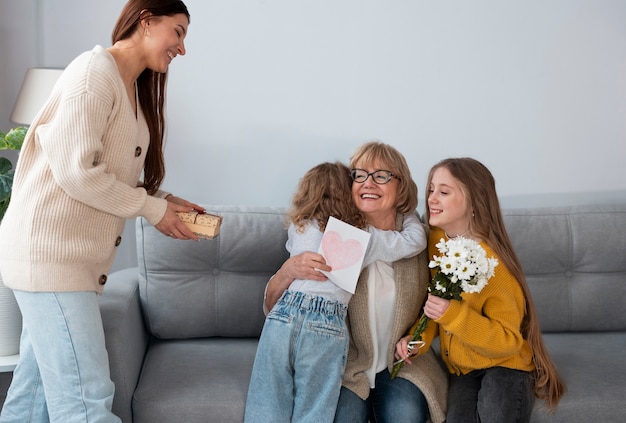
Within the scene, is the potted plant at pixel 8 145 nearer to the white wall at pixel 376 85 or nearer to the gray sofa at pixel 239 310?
the gray sofa at pixel 239 310

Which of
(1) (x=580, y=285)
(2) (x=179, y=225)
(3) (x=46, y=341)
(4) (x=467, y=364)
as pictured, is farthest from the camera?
(1) (x=580, y=285)

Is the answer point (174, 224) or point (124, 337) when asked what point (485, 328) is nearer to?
point (174, 224)

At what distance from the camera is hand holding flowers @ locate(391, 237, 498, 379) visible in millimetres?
2090

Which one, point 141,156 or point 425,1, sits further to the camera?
point 425,1

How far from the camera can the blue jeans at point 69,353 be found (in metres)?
1.89

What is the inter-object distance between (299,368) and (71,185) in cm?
85

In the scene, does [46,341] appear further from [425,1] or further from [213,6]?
[425,1]

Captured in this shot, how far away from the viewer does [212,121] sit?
10.2 feet

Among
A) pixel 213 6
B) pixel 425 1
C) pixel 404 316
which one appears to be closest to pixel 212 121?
pixel 213 6

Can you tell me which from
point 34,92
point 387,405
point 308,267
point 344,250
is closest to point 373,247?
point 344,250

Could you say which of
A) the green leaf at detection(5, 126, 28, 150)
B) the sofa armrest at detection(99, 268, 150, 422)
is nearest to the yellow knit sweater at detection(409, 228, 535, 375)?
the sofa armrest at detection(99, 268, 150, 422)

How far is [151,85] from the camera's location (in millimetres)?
2178

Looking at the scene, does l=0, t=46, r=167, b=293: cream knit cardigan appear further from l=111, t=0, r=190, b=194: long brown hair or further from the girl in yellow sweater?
the girl in yellow sweater

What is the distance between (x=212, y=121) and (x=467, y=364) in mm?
1429
